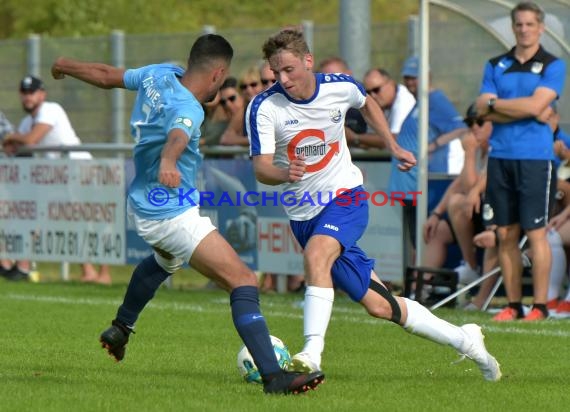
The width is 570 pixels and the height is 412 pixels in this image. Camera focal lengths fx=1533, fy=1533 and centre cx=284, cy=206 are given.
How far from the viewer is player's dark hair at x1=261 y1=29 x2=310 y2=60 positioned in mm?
8664

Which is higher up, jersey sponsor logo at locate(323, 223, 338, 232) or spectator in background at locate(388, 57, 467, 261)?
spectator in background at locate(388, 57, 467, 261)

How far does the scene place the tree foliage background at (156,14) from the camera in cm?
3359

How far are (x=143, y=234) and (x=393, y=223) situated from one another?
6220 mm

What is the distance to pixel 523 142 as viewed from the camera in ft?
40.9

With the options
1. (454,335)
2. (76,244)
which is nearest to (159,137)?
(454,335)

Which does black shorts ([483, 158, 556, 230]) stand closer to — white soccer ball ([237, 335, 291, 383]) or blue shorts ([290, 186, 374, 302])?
blue shorts ([290, 186, 374, 302])

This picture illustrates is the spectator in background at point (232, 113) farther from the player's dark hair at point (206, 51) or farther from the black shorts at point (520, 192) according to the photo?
the player's dark hair at point (206, 51)

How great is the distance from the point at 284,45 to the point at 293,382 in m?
1.94

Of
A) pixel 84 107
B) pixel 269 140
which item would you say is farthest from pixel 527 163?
pixel 84 107

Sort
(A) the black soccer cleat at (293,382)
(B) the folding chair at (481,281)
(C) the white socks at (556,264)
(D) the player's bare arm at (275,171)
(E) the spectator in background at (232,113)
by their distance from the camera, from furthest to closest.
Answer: (E) the spectator in background at (232,113)
(B) the folding chair at (481,281)
(C) the white socks at (556,264)
(D) the player's bare arm at (275,171)
(A) the black soccer cleat at (293,382)

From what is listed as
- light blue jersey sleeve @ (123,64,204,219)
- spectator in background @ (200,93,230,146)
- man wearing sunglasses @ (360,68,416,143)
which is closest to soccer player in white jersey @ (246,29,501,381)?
light blue jersey sleeve @ (123,64,204,219)

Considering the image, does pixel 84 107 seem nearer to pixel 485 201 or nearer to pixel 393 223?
pixel 393 223

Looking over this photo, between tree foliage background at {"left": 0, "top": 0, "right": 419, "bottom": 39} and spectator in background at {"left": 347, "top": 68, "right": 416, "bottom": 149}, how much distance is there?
1919cm

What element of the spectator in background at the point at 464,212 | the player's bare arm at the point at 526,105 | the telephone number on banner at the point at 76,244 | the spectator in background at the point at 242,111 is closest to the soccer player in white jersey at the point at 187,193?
the player's bare arm at the point at 526,105
